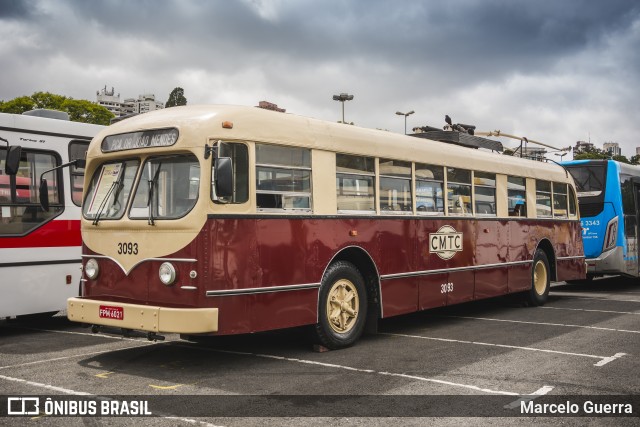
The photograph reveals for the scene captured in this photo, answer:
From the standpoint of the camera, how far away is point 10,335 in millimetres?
10305

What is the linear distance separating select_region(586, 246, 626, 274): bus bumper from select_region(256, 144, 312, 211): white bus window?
38.6 ft

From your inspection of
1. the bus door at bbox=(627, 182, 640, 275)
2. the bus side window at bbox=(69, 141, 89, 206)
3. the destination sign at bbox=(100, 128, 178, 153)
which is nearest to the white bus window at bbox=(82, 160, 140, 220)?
the destination sign at bbox=(100, 128, 178, 153)

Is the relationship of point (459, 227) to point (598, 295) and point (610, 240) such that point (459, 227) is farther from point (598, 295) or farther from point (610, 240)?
point (610, 240)

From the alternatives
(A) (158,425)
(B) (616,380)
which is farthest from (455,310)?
(A) (158,425)

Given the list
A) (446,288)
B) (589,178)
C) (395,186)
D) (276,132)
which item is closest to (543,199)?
(446,288)

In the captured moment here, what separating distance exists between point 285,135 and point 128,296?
252 cm

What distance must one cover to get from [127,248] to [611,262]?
13622 millimetres

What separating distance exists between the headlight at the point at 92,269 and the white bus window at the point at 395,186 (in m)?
3.79

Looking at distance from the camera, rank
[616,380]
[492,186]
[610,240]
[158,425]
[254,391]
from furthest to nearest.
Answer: [610,240], [492,186], [616,380], [254,391], [158,425]

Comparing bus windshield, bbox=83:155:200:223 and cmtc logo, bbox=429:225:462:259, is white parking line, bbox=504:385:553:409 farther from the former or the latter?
cmtc logo, bbox=429:225:462:259

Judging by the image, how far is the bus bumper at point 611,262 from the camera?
1745 centimetres

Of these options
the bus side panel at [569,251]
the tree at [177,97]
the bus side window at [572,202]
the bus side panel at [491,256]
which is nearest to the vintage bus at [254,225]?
the bus side panel at [491,256]

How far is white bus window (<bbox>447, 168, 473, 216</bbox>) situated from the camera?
1112 cm

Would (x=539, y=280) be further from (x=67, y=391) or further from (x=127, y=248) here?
(x=67, y=391)
